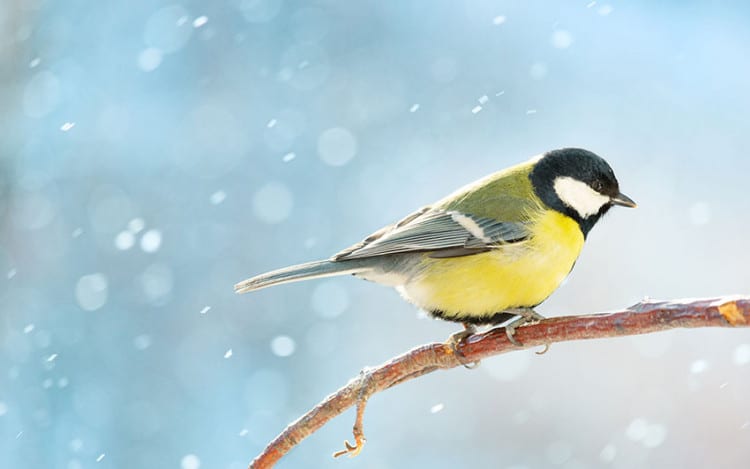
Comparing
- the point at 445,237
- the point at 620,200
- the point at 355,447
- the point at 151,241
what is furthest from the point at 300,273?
the point at 151,241

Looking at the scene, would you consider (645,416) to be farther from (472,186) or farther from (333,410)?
(333,410)

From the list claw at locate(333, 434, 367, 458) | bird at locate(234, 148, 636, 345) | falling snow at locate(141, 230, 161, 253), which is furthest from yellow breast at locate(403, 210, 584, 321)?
falling snow at locate(141, 230, 161, 253)

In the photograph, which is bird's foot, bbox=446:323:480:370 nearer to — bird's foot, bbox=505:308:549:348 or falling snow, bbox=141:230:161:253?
bird's foot, bbox=505:308:549:348

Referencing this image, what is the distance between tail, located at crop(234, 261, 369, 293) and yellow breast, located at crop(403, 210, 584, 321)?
93 millimetres

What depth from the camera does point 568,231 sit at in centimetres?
118

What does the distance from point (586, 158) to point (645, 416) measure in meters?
1.36

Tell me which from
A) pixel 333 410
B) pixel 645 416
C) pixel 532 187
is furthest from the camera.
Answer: pixel 645 416

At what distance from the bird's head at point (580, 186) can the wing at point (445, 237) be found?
9 cm

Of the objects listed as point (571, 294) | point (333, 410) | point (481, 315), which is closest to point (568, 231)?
point (481, 315)

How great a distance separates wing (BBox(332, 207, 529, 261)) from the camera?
3.84 feet

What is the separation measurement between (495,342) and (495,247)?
229mm

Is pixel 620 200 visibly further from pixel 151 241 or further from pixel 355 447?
pixel 151 241

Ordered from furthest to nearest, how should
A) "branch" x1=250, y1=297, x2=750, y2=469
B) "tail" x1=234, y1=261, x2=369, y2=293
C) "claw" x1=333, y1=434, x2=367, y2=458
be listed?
"tail" x1=234, y1=261, x2=369, y2=293
"claw" x1=333, y1=434, x2=367, y2=458
"branch" x1=250, y1=297, x2=750, y2=469

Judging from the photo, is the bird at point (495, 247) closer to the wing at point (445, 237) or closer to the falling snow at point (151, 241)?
the wing at point (445, 237)
